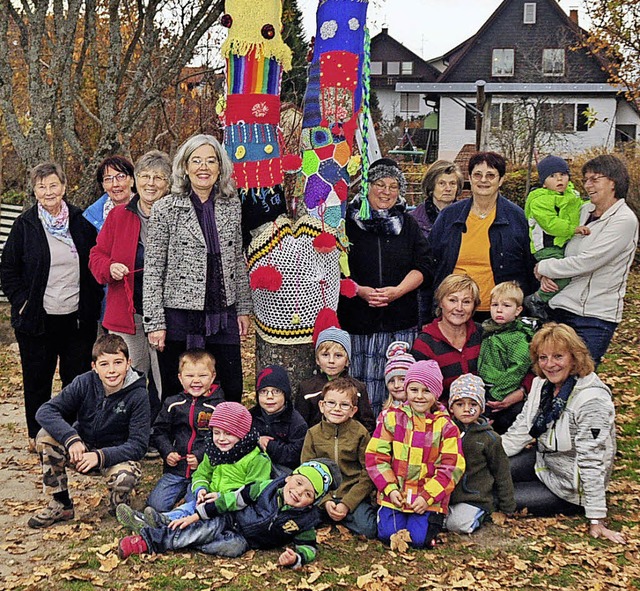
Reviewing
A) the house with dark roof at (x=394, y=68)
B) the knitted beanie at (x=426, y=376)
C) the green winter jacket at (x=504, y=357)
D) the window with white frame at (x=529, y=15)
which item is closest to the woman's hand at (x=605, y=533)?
the green winter jacket at (x=504, y=357)

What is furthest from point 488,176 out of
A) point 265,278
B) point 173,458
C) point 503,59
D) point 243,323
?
point 503,59

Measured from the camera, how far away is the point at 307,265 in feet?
17.6

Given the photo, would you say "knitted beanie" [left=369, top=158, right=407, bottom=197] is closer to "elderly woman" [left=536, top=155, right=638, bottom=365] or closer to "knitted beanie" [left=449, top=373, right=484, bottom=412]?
"elderly woman" [left=536, top=155, right=638, bottom=365]

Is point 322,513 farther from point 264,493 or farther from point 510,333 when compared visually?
point 510,333

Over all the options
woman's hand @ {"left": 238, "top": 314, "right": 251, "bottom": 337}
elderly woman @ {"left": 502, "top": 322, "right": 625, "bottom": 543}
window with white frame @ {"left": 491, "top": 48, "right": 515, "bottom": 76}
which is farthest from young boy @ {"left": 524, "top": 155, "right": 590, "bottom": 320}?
window with white frame @ {"left": 491, "top": 48, "right": 515, "bottom": 76}

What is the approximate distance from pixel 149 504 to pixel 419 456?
158cm

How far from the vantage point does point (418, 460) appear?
181 inches

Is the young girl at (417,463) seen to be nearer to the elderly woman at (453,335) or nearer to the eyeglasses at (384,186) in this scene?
the elderly woman at (453,335)

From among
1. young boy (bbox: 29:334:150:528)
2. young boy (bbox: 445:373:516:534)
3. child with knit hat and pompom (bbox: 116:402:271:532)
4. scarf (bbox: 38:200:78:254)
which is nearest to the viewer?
child with knit hat and pompom (bbox: 116:402:271:532)

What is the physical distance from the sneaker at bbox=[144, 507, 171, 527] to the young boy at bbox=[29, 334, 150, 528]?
35cm

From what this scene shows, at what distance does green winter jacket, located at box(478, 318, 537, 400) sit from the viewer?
17.5ft

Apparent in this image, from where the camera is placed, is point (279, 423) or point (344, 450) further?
point (279, 423)

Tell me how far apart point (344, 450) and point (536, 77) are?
101 ft

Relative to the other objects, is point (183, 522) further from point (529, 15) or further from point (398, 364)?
point (529, 15)
